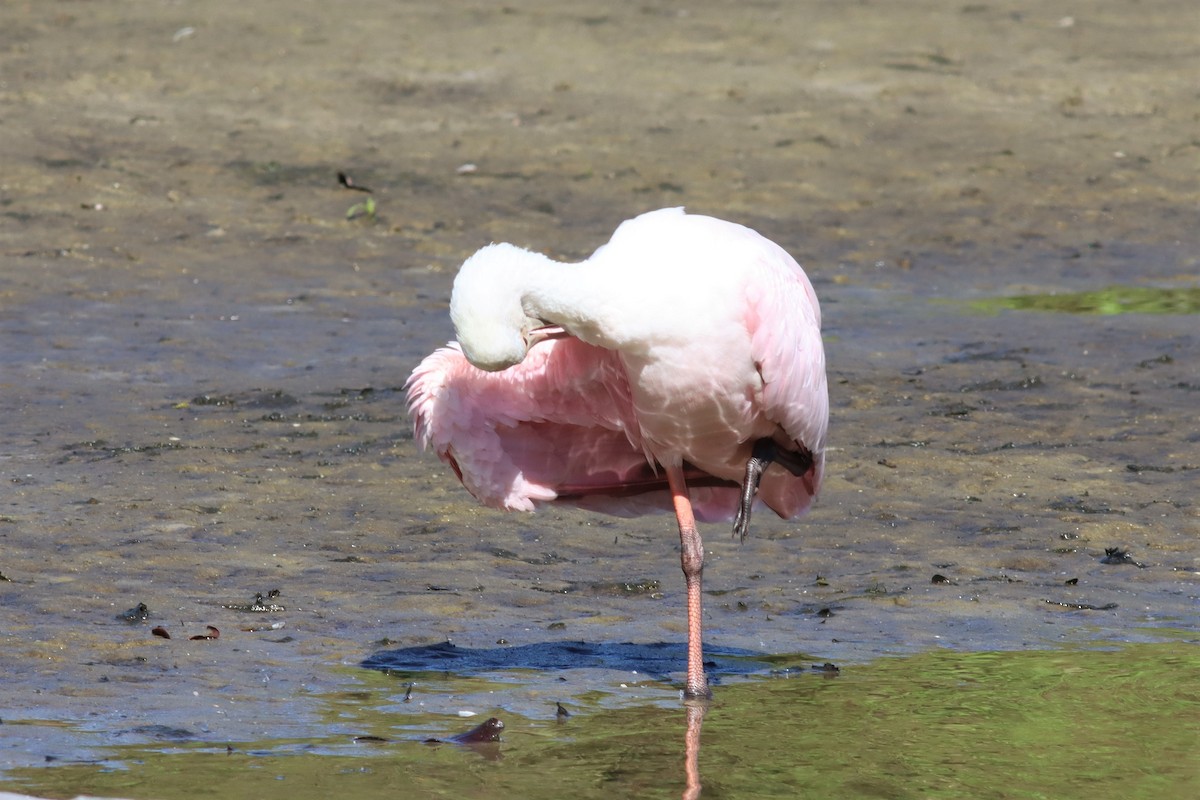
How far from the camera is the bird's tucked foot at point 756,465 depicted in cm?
624

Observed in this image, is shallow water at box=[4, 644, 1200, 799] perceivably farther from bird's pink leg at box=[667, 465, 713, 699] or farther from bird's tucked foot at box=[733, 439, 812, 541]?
bird's tucked foot at box=[733, 439, 812, 541]

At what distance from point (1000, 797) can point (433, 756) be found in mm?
1521

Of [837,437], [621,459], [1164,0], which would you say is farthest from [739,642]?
[1164,0]

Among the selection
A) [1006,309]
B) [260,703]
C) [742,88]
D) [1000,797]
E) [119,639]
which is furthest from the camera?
[742,88]

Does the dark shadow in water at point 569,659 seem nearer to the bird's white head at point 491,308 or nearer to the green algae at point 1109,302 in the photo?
the bird's white head at point 491,308

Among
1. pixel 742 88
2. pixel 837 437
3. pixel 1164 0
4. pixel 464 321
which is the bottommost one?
pixel 837 437

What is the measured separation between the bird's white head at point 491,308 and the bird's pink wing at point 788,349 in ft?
2.75

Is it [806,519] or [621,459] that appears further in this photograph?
[806,519]

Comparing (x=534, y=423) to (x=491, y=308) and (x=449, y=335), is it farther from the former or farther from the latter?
(x=449, y=335)

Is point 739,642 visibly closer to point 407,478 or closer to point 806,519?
point 806,519

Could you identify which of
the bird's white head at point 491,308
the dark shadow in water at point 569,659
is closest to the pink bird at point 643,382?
the bird's white head at point 491,308

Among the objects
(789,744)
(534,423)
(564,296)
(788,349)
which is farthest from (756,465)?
(564,296)

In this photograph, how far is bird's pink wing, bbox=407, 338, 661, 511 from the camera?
603 centimetres

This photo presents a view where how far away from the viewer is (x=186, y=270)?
11680 millimetres
